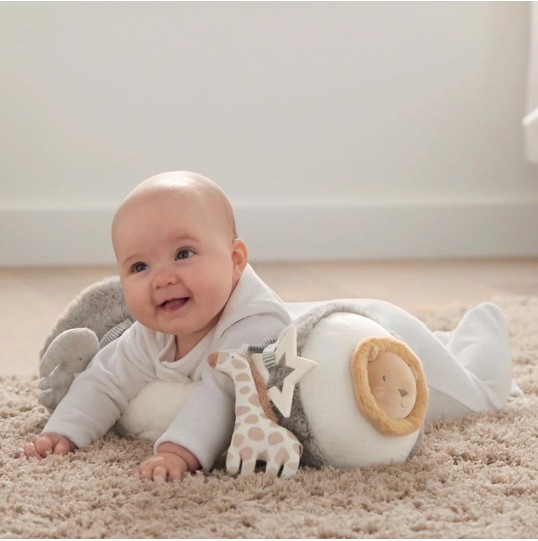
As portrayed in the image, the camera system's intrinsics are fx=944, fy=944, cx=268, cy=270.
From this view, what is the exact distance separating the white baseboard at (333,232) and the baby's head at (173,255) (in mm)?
1704

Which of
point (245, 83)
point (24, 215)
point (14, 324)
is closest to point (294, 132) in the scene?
point (245, 83)

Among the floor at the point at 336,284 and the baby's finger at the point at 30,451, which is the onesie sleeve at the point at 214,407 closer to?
the baby's finger at the point at 30,451

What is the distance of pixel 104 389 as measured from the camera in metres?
1.17

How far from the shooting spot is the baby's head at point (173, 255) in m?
1.09

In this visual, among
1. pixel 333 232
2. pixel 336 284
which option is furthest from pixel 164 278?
pixel 333 232

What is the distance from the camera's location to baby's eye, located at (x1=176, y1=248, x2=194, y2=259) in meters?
1.10

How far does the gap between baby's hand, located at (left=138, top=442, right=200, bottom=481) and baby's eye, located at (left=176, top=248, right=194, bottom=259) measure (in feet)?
0.72

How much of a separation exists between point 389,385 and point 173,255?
11.4 inches

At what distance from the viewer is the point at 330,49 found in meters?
2.83

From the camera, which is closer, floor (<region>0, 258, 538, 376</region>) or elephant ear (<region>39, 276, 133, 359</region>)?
elephant ear (<region>39, 276, 133, 359</region>)

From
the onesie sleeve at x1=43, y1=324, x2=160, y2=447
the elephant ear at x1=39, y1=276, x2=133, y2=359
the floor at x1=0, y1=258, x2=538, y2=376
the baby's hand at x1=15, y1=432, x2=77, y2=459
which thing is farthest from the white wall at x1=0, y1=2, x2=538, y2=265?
the baby's hand at x1=15, y1=432, x2=77, y2=459

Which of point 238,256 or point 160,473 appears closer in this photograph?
point 160,473

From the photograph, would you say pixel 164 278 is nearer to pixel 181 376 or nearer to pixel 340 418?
pixel 181 376

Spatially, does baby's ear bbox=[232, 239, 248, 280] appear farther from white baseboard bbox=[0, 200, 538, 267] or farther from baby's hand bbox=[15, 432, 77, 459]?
white baseboard bbox=[0, 200, 538, 267]
